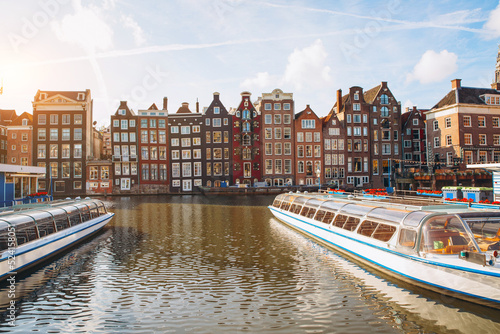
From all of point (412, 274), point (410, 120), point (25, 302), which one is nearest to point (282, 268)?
point (412, 274)

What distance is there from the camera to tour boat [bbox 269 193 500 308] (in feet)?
34.9

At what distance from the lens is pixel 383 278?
13617 mm

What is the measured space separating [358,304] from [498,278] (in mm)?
4069

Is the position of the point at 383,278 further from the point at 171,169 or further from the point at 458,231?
the point at 171,169

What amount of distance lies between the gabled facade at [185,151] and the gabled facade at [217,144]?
1286 millimetres

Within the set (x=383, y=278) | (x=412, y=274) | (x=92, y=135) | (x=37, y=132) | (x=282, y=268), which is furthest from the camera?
(x=92, y=135)

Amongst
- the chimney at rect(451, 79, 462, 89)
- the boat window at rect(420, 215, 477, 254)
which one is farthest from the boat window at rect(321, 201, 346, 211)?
the chimney at rect(451, 79, 462, 89)

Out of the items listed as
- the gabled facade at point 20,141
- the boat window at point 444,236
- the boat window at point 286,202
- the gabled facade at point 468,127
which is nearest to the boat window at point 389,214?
the boat window at point 444,236

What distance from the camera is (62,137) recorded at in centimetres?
7300

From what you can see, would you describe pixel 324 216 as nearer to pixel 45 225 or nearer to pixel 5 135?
pixel 45 225

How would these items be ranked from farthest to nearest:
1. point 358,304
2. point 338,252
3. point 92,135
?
point 92,135 < point 338,252 < point 358,304

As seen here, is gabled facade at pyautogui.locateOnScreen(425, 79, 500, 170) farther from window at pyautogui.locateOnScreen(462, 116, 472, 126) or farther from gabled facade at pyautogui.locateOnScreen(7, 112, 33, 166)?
gabled facade at pyautogui.locateOnScreen(7, 112, 33, 166)

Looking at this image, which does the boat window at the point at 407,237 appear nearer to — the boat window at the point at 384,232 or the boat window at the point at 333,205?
the boat window at the point at 384,232

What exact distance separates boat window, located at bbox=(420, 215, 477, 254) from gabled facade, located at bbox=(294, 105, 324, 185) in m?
60.5
